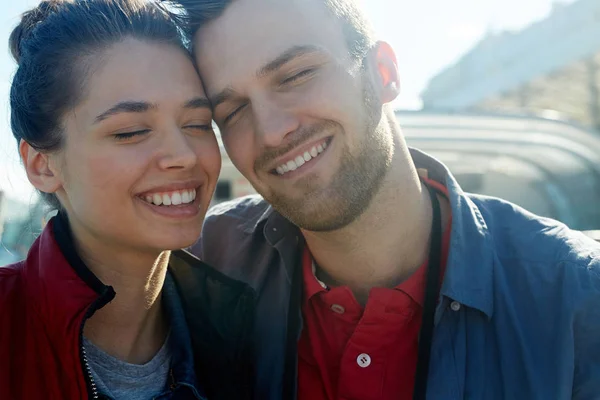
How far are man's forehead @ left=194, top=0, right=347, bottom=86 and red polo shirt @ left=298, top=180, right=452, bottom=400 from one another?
3.35 ft

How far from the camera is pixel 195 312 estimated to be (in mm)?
2816

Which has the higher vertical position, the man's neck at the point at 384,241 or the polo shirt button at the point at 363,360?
the man's neck at the point at 384,241

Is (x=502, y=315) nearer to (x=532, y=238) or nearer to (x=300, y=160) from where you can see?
(x=532, y=238)

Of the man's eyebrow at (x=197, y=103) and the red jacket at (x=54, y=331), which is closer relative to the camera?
the red jacket at (x=54, y=331)

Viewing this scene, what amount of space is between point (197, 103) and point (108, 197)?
0.54 m

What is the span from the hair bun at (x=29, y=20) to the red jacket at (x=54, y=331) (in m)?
0.76

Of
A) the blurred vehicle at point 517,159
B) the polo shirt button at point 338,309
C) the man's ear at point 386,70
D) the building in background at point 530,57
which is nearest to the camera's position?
the polo shirt button at point 338,309

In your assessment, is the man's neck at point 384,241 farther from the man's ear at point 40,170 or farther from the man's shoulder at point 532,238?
the man's ear at point 40,170

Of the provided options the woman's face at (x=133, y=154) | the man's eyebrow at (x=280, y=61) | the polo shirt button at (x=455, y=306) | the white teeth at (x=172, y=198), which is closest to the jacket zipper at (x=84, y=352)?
the woman's face at (x=133, y=154)

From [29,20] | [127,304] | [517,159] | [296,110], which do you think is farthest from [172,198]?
[517,159]

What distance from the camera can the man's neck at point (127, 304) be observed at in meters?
2.50

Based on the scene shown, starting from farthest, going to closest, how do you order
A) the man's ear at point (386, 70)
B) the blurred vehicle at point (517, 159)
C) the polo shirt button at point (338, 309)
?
the blurred vehicle at point (517, 159) < the man's ear at point (386, 70) < the polo shirt button at point (338, 309)

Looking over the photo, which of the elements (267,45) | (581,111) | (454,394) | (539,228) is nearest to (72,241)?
(267,45)

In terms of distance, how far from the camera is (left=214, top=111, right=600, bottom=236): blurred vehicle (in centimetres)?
523
